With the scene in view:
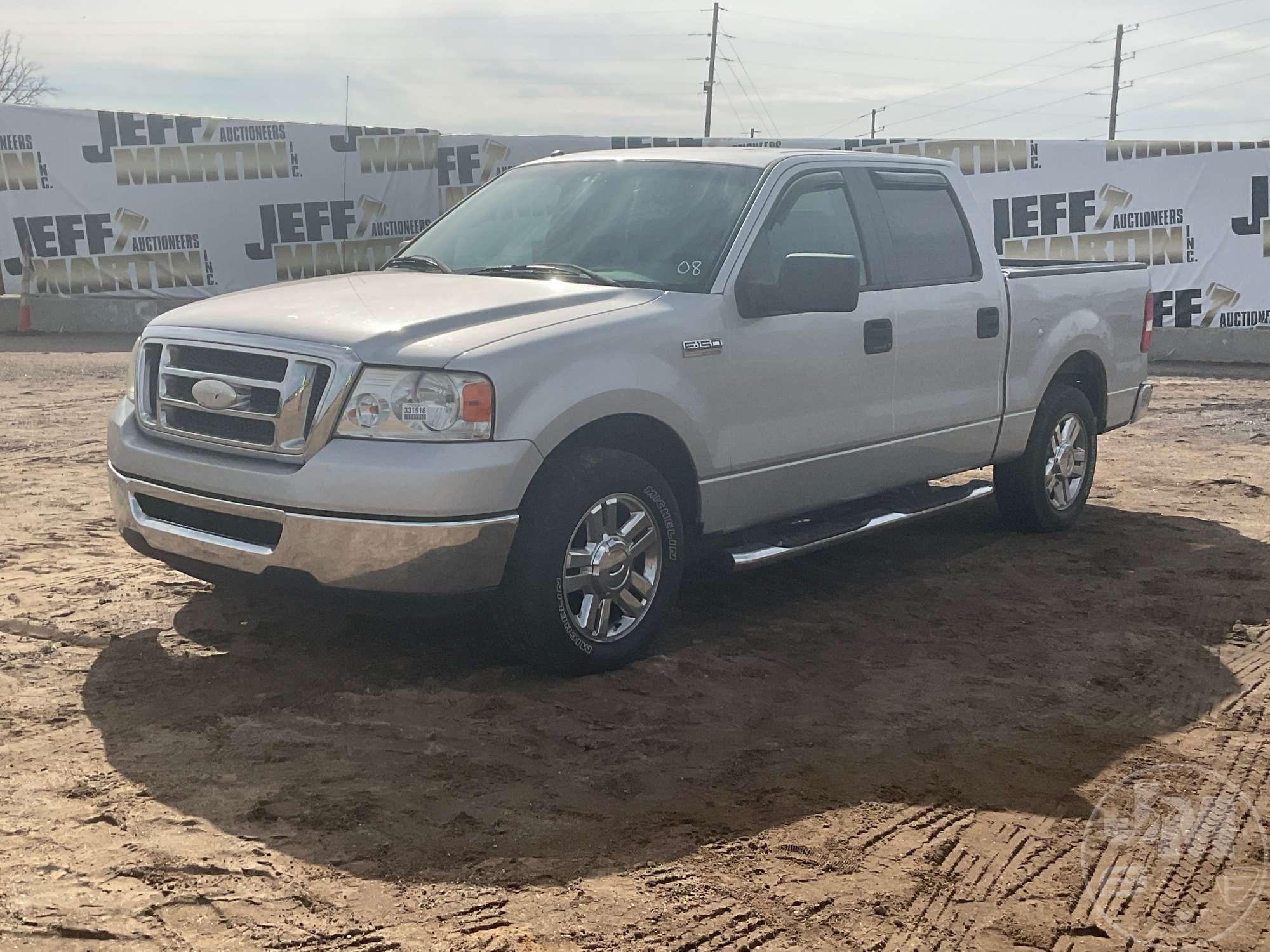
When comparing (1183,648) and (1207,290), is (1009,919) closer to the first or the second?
(1183,648)

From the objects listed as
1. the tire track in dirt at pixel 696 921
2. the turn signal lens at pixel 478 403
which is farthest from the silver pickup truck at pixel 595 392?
the tire track in dirt at pixel 696 921

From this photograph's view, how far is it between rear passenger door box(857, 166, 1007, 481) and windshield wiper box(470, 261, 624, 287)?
1.45 metres

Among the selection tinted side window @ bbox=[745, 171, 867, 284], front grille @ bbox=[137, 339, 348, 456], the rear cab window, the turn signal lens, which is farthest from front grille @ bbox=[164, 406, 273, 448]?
the rear cab window

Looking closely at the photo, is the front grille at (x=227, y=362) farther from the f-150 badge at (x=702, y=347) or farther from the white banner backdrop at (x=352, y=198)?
the white banner backdrop at (x=352, y=198)

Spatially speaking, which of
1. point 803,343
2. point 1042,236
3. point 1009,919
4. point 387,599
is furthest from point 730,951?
point 1042,236

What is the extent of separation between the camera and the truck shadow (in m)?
3.73

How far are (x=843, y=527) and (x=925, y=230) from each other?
5.19 feet

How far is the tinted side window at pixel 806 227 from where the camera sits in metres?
5.52

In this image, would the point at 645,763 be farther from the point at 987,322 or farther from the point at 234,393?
the point at 987,322

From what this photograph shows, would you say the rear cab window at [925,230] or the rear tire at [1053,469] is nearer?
the rear cab window at [925,230]

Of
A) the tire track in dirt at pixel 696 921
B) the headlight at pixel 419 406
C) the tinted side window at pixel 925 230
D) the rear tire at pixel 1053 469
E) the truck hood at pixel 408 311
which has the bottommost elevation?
the tire track in dirt at pixel 696 921

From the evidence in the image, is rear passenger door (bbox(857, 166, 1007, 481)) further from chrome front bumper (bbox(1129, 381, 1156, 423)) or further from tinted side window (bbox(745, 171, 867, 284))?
chrome front bumper (bbox(1129, 381, 1156, 423))

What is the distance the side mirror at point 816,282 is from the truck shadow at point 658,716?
1368mm

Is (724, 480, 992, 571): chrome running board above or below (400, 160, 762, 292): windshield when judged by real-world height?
below
